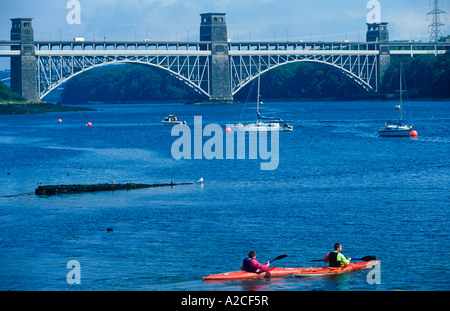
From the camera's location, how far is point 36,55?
137m

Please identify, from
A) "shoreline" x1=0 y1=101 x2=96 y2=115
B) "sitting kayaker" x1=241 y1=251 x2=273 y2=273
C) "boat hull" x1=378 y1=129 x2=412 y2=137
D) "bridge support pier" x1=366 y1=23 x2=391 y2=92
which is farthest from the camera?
"bridge support pier" x1=366 y1=23 x2=391 y2=92

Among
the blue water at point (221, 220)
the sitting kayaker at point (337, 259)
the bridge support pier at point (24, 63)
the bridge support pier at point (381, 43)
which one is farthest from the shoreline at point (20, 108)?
the sitting kayaker at point (337, 259)

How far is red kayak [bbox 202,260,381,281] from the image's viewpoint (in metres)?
24.2

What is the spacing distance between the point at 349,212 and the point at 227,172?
1679cm

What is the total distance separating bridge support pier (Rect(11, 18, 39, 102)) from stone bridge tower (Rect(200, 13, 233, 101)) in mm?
40493

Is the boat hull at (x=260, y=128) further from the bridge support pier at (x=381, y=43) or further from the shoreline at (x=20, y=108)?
the bridge support pier at (x=381, y=43)

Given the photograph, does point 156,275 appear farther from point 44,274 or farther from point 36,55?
point 36,55

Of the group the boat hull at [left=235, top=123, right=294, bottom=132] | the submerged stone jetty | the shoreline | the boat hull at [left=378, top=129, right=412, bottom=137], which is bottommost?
the submerged stone jetty

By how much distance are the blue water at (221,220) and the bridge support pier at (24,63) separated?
78.4 metres

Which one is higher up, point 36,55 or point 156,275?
point 36,55

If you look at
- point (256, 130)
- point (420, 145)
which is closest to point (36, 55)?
point (256, 130)

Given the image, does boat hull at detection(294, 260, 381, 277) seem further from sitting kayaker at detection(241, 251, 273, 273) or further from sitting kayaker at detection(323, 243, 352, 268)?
sitting kayaker at detection(241, 251, 273, 273)

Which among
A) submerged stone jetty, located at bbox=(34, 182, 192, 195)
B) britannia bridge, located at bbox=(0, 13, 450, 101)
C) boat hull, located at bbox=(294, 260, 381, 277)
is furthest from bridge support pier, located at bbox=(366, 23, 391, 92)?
boat hull, located at bbox=(294, 260, 381, 277)
